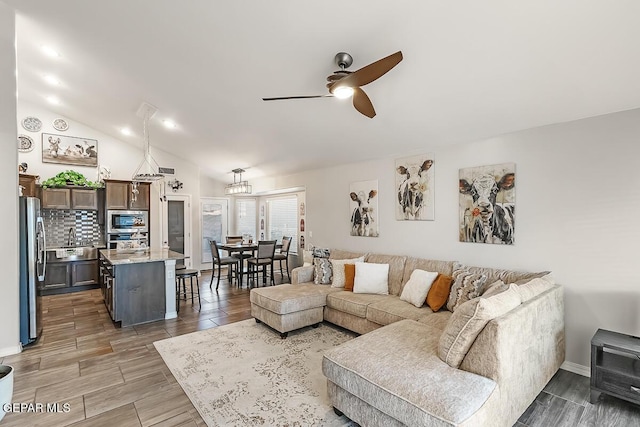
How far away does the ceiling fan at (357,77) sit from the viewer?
2.11 metres

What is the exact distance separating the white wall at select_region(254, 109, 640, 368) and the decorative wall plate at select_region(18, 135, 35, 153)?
762cm

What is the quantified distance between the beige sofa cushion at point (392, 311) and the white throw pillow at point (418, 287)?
0.07 meters

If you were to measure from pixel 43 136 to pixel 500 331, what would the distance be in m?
8.71

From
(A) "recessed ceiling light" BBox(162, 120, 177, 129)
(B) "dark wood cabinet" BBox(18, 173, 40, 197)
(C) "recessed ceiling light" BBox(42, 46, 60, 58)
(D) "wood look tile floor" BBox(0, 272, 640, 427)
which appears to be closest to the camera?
(D) "wood look tile floor" BBox(0, 272, 640, 427)

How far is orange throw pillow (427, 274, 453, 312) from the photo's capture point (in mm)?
3447

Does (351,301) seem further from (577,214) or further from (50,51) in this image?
(50,51)

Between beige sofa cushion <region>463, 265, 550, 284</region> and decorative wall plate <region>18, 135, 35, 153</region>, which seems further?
decorative wall plate <region>18, 135, 35, 153</region>

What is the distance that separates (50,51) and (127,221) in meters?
3.75

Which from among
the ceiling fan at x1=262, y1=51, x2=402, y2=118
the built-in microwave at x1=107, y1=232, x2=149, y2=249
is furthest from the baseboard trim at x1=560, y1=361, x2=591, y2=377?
the built-in microwave at x1=107, y1=232, x2=149, y2=249

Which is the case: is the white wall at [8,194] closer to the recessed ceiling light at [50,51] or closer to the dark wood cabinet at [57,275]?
the recessed ceiling light at [50,51]

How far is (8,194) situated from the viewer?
3.36m

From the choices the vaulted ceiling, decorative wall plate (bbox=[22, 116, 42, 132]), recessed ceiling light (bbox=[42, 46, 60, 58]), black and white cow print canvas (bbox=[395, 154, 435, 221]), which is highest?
recessed ceiling light (bbox=[42, 46, 60, 58])

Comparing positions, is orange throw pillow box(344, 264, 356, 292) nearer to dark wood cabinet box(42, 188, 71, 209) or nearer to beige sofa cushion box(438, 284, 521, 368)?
beige sofa cushion box(438, 284, 521, 368)

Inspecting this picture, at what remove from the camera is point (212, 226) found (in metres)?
8.76
